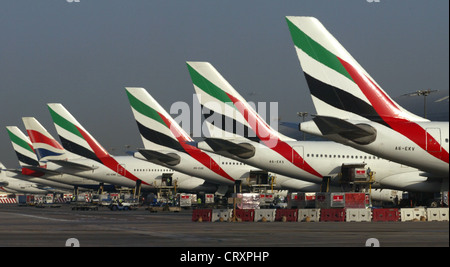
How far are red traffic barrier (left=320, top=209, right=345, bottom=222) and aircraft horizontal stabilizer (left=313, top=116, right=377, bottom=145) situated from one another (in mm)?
8115

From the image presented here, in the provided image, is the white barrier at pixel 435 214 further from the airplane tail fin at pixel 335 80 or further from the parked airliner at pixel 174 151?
the parked airliner at pixel 174 151

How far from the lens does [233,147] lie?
2403 inches

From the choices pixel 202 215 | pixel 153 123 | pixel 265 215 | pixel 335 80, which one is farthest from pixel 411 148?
pixel 153 123

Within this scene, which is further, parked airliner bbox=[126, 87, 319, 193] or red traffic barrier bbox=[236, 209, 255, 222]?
parked airliner bbox=[126, 87, 319, 193]

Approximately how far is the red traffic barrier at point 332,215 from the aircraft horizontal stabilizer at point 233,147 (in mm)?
14609

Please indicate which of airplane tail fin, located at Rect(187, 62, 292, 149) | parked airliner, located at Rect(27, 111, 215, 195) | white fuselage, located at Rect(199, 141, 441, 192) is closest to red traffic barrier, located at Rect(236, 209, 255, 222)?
white fuselage, located at Rect(199, 141, 441, 192)

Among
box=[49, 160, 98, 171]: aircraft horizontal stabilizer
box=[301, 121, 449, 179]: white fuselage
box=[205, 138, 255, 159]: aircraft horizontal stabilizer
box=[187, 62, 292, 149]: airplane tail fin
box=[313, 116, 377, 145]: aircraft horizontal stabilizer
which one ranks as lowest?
box=[301, 121, 449, 179]: white fuselage

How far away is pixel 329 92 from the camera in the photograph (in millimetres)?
40344

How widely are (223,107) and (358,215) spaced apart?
2062 centimetres

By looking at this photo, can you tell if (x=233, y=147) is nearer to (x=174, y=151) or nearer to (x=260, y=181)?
(x=260, y=181)

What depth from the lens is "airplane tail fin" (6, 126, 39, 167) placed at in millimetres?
133875

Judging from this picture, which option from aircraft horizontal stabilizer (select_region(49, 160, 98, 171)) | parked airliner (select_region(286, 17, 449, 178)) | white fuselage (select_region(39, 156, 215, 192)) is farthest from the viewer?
aircraft horizontal stabilizer (select_region(49, 160, 98, 171))

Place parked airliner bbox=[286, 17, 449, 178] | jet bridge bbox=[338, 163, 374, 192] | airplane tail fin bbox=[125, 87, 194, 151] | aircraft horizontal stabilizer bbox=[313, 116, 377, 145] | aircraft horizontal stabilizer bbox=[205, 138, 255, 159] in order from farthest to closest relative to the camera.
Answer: airplane tail fin bbox=[125, 87, 194, 151], jet bridge bbox=[338, 163, 374, 192], aircraft horizontal stabilizer bbox=[205, 138, 255, 159], parked airliner bbox=[286, 17, 449, 178], aircraft horizontal stabilizer bbox=[313, 116, 377, 145]

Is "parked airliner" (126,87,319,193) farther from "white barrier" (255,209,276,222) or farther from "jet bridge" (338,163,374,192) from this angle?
"white barrier" (255,209,276,222)
